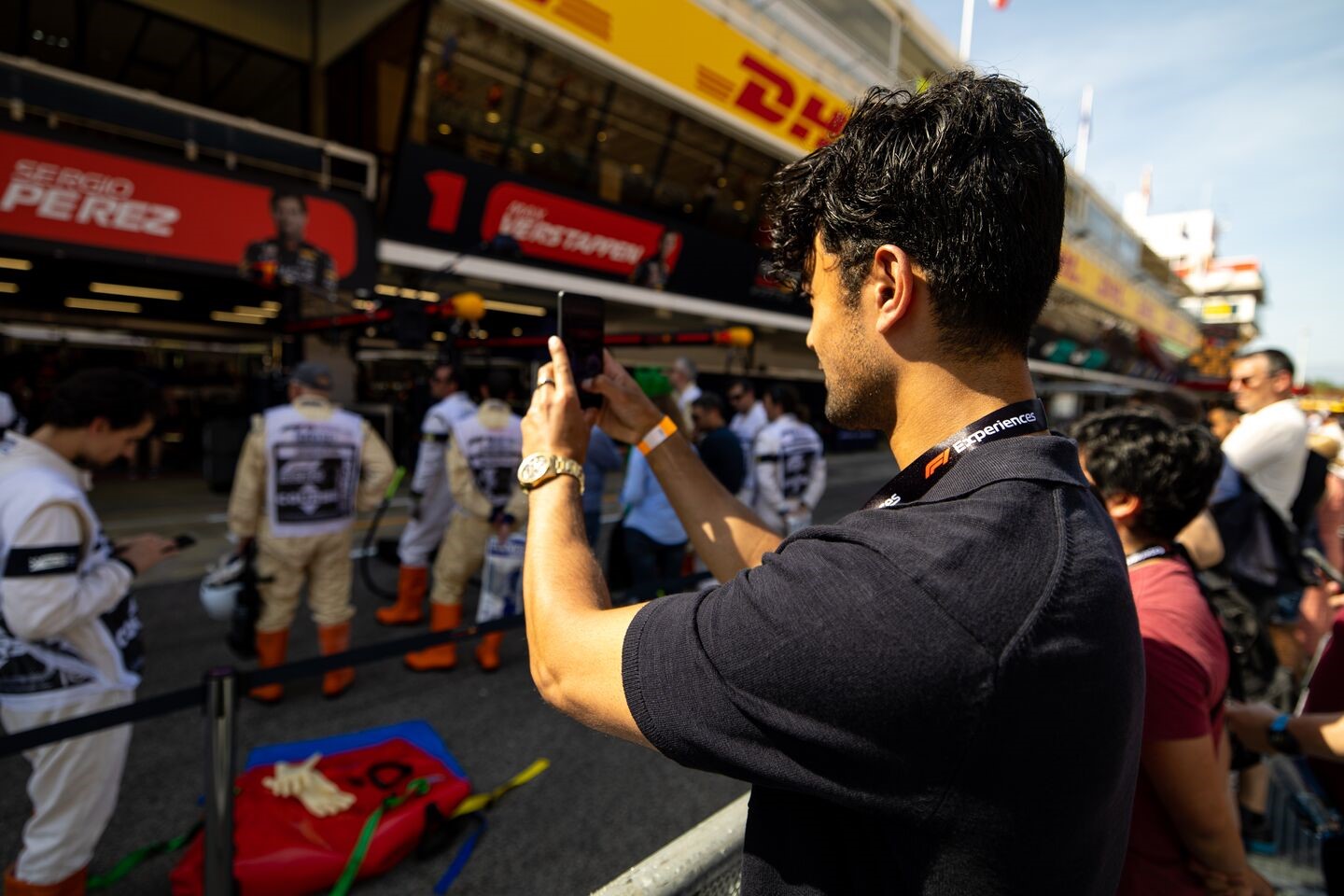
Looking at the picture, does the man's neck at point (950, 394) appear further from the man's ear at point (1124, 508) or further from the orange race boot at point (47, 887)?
the orange race boot at point (47, 887)

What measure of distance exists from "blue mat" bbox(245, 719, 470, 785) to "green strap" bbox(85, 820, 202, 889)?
0.34 meters

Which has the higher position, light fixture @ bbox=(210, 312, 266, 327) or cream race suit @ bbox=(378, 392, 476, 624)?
light fixture @ bbox=(210, 312, 266, 327)

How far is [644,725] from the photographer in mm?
737

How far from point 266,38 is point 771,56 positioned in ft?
26.6

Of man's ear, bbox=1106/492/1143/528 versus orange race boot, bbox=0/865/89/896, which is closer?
man's ear, bbox=1106/492/1143/528

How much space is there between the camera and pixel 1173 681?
4.03ft

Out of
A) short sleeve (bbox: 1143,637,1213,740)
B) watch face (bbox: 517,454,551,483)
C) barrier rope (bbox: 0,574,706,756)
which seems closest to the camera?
watch face (bbox: 517,454,551,483)

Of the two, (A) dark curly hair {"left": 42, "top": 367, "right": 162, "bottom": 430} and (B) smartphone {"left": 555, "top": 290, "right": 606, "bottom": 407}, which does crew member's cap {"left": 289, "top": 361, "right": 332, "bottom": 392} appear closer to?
(A) dark curly hair {"left": 42, "top": 367, "right": 162, "bottom": 430}

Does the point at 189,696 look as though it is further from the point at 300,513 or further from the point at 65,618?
the point at 300,513

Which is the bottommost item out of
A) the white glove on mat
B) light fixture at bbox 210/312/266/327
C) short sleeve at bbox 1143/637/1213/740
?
the white glove on mat

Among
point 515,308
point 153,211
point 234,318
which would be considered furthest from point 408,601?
point 234,318

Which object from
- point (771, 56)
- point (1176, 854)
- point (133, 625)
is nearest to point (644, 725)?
point (1176, 854)

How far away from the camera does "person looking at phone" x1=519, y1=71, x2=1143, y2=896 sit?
24.8 inches

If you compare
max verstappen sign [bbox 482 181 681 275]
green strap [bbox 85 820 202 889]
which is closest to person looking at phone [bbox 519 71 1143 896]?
green strap [bbox 85 820 202 889]
